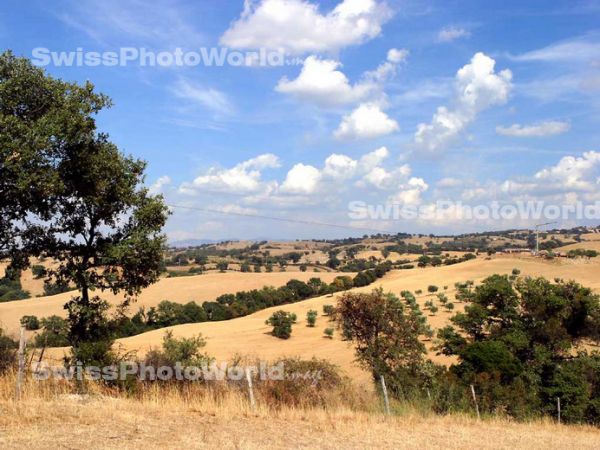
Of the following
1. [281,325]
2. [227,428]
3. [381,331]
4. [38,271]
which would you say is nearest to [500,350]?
[381,331]

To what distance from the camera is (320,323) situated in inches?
2234

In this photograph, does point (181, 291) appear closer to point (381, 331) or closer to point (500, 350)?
point (381, 331)

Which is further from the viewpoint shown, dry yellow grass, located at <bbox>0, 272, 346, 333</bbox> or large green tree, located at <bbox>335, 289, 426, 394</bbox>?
dry yellow grass, located at <bbox>0, 272, 346, 333</bbox>

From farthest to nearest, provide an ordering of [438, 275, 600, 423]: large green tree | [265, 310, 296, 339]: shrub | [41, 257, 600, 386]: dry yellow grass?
[265, 310, 296, 339]: shrub
[41, 257, 600, 386]: dry yellow grass
[438, 275, 600, 423]: large green tree

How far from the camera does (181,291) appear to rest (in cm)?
8869

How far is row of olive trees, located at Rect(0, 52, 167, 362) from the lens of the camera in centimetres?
1212

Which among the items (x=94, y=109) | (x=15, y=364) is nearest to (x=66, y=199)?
(x=94, y=109)

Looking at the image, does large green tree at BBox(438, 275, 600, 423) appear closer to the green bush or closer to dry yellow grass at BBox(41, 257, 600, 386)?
dry yellow grass at BBox(41, 257, 600, 386)

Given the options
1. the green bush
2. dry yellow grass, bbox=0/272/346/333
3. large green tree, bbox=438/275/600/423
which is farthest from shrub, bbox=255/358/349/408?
dry yellow grass, bbox=0/272/346/333

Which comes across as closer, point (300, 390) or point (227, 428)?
point (227, 428)

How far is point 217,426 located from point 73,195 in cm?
733

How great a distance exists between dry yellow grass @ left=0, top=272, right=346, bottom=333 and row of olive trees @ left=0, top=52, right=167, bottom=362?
57.2 meters

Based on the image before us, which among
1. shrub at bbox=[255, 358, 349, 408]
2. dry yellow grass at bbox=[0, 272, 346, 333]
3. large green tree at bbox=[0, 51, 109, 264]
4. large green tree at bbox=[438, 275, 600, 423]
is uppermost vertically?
large green tree at bbox=[0, 51, 109, 264]

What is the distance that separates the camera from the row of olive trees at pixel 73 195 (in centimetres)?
1212
